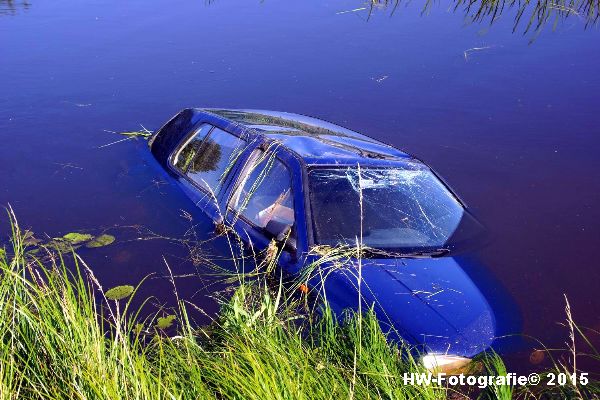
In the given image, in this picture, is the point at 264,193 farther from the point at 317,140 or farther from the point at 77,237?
the point at 77,237

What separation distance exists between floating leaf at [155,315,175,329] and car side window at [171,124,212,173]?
7.61 ft

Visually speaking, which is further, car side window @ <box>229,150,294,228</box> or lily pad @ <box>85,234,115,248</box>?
lily pad @ <box>85,234,115,248</box>

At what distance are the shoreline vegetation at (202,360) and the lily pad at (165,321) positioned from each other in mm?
1025

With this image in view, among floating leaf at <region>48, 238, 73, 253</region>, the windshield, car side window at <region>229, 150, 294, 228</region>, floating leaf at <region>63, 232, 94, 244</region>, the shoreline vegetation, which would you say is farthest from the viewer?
floating leaf at <region>63, 232, 94, 244</region>

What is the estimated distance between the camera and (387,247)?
5.29 metres

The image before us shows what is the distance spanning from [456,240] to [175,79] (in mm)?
7063

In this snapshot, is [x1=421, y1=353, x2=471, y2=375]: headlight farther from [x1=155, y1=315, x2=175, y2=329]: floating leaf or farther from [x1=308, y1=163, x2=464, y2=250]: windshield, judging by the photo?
[x1=155, y1=315, x2=175, y2=329]: floating leaf

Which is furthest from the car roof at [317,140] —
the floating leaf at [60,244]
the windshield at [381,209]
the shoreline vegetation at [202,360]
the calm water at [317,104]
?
the shoreline vegetation at [202,360]

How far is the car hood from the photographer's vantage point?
4.43 meters

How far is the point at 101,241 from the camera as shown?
276 inches

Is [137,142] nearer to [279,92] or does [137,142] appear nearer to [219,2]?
[279,92]

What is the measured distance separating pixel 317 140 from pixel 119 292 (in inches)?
79.4

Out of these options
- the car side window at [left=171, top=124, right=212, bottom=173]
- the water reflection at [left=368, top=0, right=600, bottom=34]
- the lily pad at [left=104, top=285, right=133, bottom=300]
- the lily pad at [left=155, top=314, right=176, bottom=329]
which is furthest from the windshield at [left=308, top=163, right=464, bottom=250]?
the water reflection at [left=368, top=0, right=600, bottom=34]

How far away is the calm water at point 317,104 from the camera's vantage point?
6684 mm
